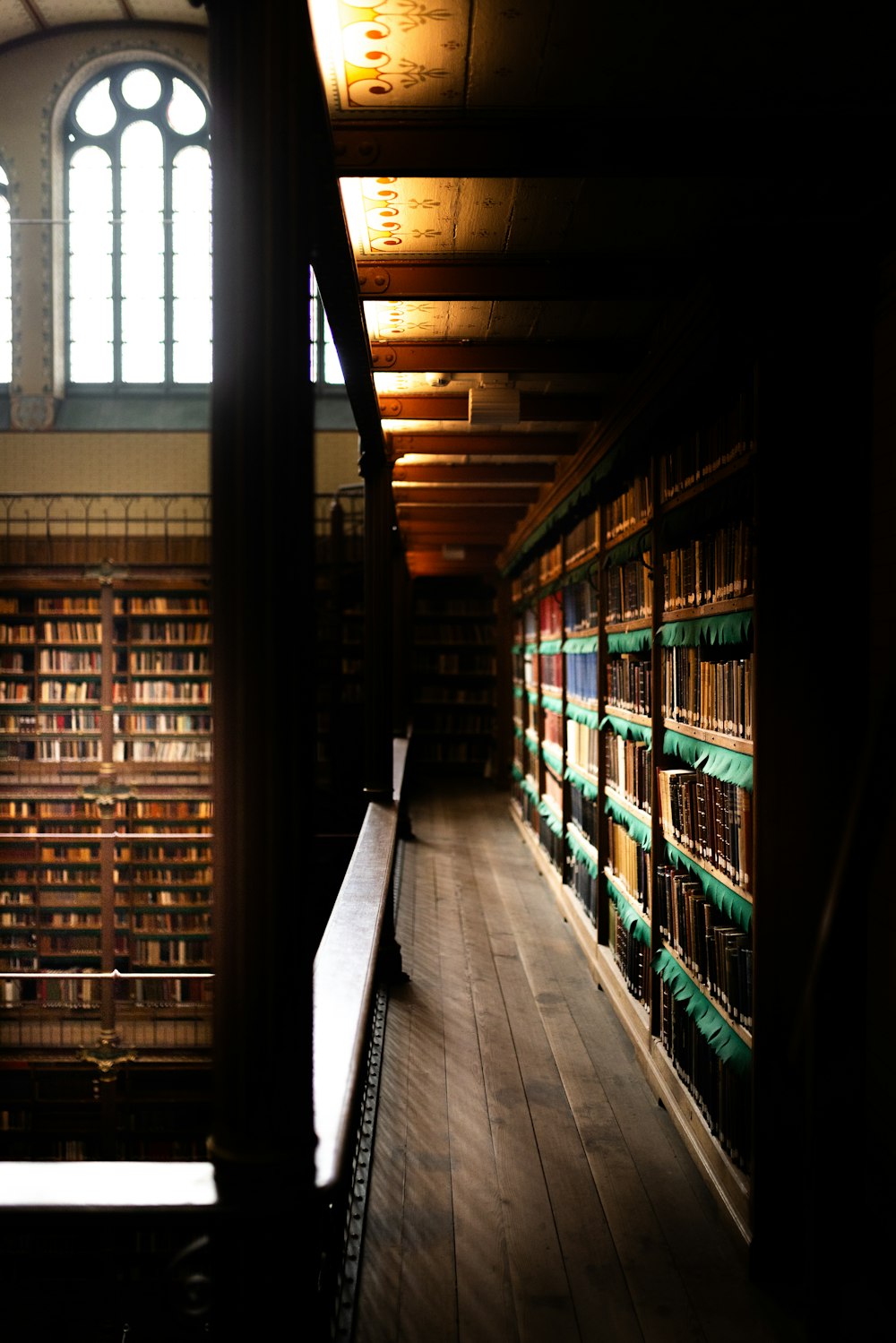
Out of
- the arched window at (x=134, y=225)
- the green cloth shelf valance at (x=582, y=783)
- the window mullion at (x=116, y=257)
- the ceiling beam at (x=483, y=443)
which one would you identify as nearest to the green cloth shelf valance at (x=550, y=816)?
the green cloth shelf valance at (x=582, y=783)

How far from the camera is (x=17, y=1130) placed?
770 centimetres

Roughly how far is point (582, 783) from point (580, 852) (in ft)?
1.17

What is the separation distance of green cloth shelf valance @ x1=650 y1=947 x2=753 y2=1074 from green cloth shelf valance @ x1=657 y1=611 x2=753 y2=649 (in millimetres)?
965

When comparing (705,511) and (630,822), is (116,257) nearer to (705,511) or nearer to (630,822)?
(630,822)

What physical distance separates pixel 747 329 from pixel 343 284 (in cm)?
92

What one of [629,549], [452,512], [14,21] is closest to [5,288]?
[14,21]

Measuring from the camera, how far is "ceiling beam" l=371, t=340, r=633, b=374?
10.9ft

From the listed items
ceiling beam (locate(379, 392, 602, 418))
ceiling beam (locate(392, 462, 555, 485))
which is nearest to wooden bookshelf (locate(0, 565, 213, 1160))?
ceiling beam (locate(392, 462, 555, 485))

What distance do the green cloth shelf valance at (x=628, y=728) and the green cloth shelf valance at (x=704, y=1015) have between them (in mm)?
737

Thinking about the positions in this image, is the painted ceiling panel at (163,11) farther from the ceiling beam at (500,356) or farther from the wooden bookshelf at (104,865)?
the ceiling beam at (500,356)

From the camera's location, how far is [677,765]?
10.5 ft

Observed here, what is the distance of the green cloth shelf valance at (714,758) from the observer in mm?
2283

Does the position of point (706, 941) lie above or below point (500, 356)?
below

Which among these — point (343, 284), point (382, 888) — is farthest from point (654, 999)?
point (343, 284)
